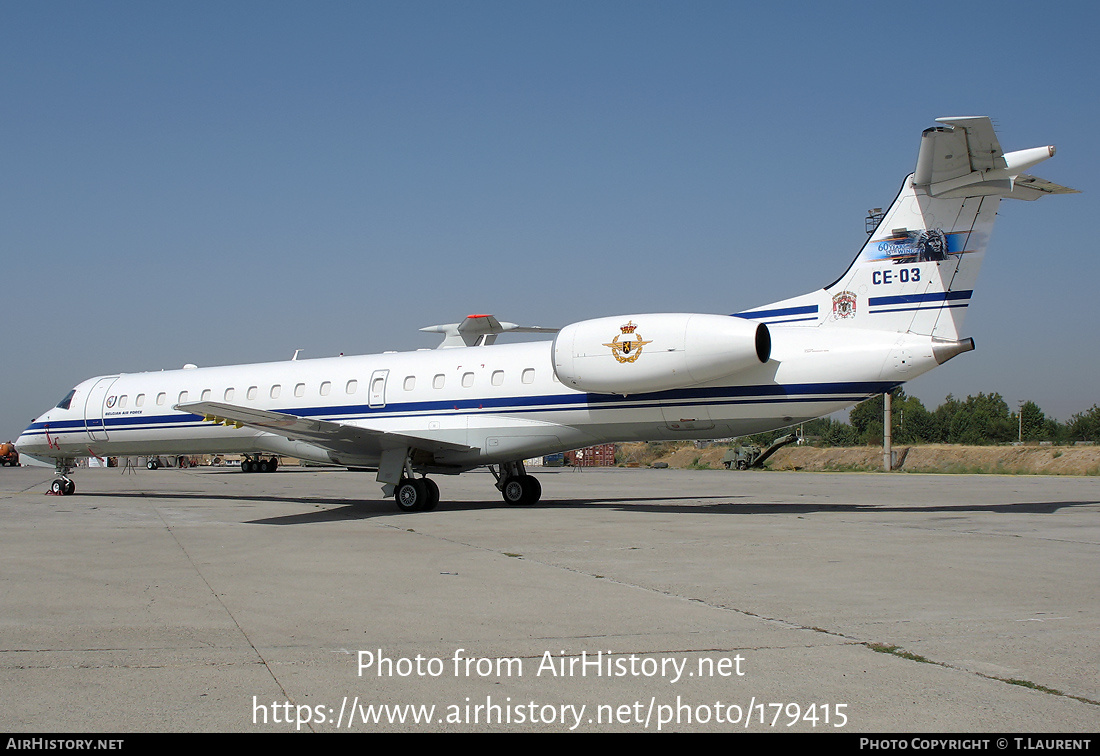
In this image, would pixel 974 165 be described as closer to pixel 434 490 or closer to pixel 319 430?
pixel 434 490

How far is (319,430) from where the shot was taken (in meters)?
16.7

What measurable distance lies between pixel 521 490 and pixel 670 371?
5.75 metres

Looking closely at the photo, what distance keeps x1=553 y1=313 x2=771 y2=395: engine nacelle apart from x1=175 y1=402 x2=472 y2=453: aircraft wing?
340cm

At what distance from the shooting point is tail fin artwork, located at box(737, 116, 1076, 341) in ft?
42.9

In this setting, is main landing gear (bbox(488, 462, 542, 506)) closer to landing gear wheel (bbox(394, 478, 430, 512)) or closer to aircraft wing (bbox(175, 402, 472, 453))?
aircraft wing (bbox(175, 402, 472, 453))

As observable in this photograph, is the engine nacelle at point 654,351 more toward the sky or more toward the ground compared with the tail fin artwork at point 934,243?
more toward the ground

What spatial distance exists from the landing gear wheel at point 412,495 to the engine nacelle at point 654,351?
3.70 metres

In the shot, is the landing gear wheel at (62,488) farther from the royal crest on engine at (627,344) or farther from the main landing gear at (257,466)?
the main landing gear at (257,466)

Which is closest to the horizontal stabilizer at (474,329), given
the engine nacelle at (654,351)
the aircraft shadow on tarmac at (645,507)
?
the aircraft shadow on tarmac at (645,507)

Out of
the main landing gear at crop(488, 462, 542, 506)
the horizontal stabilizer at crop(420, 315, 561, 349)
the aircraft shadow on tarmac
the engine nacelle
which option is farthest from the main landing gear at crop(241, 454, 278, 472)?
the engine nacelle

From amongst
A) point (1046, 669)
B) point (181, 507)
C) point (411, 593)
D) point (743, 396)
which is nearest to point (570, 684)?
point (1046, 669)

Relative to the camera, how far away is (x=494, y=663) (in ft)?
17.3

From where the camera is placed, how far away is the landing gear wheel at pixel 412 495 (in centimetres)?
1734
